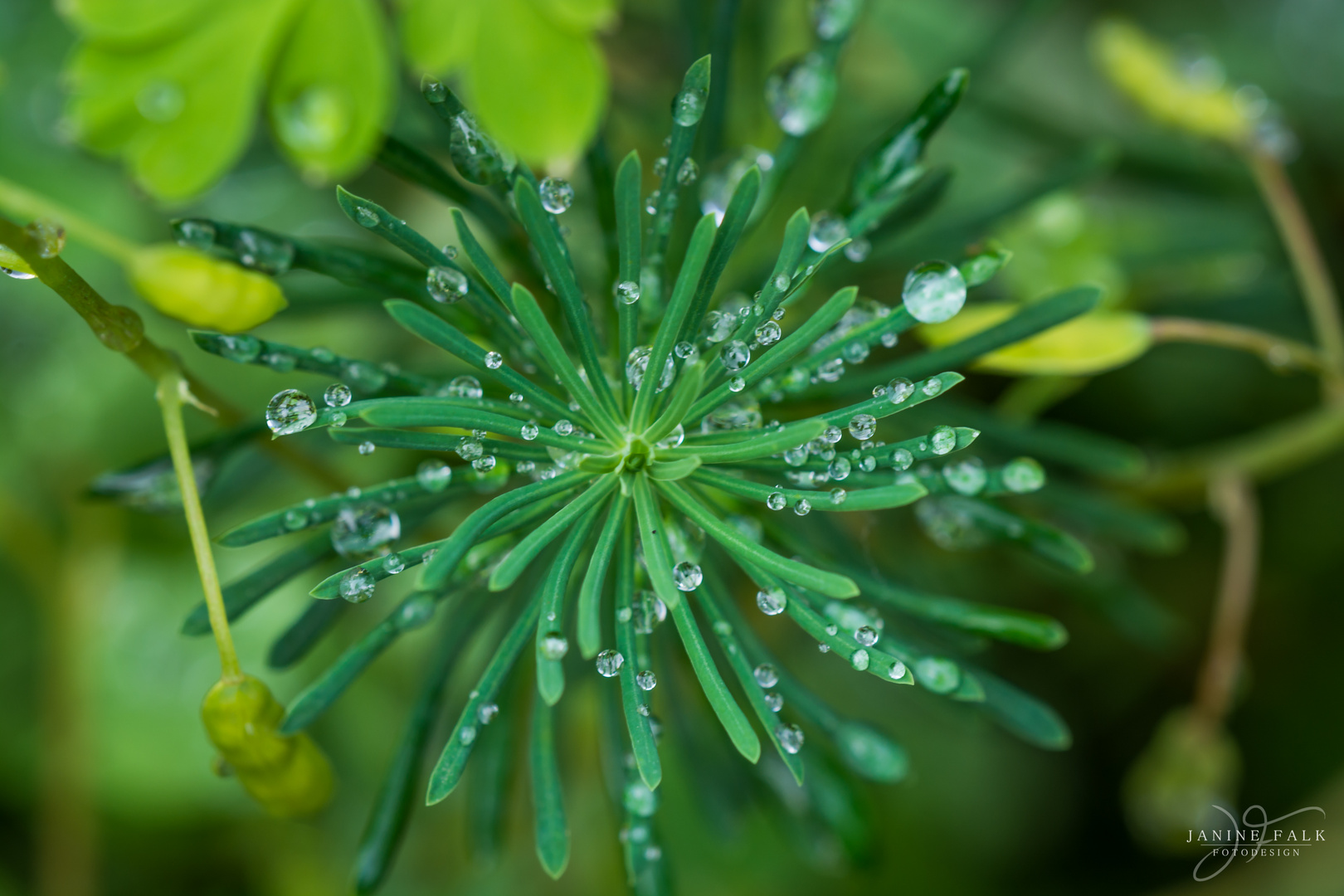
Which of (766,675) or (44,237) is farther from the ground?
(44,237)

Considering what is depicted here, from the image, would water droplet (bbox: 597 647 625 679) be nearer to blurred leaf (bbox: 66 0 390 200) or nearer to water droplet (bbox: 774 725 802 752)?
water droplet (bbox: 774 725 802 752)

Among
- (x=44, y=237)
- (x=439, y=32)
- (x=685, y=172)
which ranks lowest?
(x=685, y=172)

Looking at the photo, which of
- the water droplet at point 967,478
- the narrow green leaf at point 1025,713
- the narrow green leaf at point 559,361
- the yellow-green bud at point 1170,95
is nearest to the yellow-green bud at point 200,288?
the narrow green leaf at point 559,361

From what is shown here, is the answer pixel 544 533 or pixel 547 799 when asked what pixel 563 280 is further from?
pixel 547 799

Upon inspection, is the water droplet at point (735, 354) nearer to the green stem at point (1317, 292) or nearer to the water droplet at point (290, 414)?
the water droplet at point (290, 414)

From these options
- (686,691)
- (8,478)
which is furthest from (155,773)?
(686,691)

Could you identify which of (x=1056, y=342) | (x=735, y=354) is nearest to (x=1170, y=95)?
(x=1056, y=342)

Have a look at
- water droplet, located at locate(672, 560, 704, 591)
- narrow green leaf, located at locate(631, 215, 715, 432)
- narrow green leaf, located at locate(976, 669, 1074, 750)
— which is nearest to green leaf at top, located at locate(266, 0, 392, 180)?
narrow green leaf, located at locate(631, 215, 715, 432)
